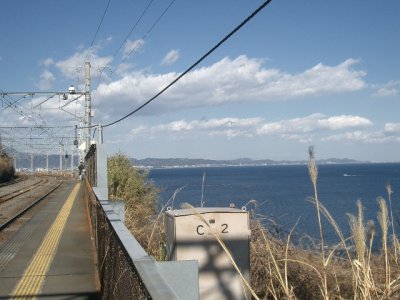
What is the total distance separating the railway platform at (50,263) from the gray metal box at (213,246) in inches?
56.3

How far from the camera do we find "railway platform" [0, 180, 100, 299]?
7.05 m

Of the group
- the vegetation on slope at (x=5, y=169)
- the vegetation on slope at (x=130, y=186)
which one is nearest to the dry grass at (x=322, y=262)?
the vegetation on slope at (x=130, y=186)

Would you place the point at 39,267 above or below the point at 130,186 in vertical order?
below

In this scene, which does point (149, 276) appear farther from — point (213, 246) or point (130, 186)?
point (130, 186)

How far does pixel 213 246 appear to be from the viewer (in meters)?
6.68

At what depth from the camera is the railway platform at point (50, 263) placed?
705 centimetres

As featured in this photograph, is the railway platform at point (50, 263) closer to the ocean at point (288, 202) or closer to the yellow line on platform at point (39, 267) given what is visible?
the yellow line on platform at point (39, 267)

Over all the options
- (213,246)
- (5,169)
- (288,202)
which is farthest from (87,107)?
(288,202)

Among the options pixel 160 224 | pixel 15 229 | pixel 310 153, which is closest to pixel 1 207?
pixel 15 229

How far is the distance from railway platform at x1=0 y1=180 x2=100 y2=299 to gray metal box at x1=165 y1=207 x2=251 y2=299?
1.43m

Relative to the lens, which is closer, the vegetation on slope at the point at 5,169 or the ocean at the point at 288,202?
the ocean at the point at 288,202

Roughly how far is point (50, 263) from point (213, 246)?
362cm

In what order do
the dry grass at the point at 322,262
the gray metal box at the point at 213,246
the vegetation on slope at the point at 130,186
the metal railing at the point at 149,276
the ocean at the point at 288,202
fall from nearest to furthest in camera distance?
1. the metal railing at the point at 149,276
2. the dry grass at the point at 322,262
3. the gray metal box at the point at 213,246
4. the ocean at the point at 288,202
5. the vegetation on slope at the point at 130,186

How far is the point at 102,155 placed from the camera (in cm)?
1285
